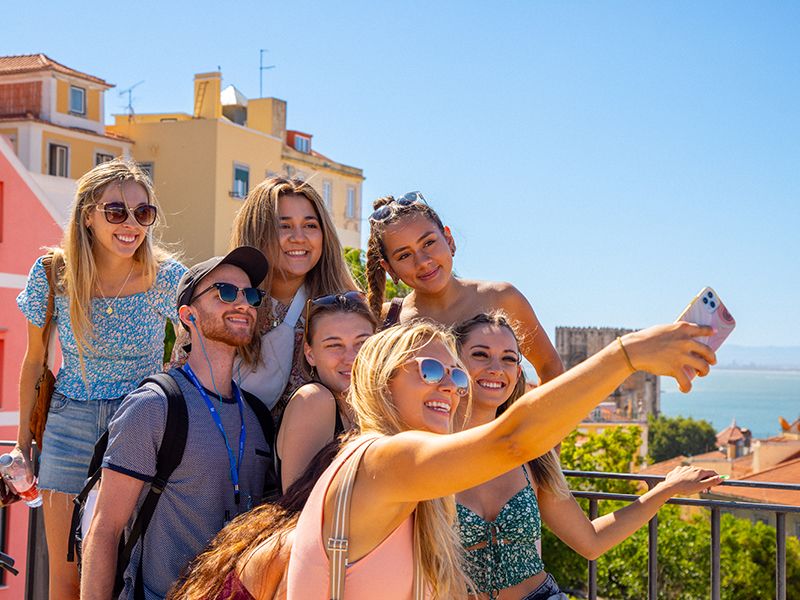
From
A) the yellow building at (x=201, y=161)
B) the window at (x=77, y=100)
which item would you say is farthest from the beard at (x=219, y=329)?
the window at (x=77, y=100)

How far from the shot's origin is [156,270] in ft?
13.0

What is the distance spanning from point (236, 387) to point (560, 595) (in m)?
1.33

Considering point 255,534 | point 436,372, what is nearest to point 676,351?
Answer: point 436,372

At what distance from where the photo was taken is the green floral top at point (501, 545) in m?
3.38

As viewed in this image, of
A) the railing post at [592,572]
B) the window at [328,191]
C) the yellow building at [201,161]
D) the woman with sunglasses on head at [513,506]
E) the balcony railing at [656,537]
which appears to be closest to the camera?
the woman with sunglasses on head at [513,506]

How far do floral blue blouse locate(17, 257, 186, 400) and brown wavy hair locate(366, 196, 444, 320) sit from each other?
809 mm

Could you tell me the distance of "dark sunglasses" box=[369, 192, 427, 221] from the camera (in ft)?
13.5

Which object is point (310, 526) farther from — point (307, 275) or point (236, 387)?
point (307, 275)

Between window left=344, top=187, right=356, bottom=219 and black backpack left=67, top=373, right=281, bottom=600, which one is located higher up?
window left=344, top=187, right=356, bottom=219

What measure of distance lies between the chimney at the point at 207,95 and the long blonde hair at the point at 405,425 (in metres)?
39.2

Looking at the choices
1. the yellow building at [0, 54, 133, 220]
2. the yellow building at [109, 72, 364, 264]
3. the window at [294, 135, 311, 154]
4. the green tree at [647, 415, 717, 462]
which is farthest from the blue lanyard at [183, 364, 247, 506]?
the green tree at [647, 415, 717, 462]

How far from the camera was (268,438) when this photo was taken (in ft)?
11.0

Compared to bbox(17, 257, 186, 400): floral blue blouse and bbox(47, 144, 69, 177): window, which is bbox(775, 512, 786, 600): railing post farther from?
bbox(47, 144, 69, 177): window

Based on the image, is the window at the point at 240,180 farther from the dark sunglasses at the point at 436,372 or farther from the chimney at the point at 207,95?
the dark sunglasses at the point at 436,372
